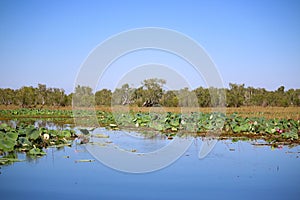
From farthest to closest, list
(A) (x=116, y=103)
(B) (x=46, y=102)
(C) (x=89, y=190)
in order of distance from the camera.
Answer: (B) (x=46, y=102), (A) (x=116, y=103), (C) (x=89, y=190)

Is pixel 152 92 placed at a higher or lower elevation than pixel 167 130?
higher

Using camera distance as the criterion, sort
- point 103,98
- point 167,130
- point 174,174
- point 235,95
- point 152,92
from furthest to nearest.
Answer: point 103,98 < point 235,95 < point 152,92 < point 167,130 < point 174,174

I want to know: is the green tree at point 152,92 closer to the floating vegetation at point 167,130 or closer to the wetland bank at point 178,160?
the floating vegetation at point 167,130

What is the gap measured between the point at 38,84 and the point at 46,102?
12.7ft

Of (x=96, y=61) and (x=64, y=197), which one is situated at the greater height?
(x=96, y=61)

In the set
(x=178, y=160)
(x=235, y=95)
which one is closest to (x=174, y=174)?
(x=178, y=160)

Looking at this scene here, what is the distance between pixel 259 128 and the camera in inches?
449

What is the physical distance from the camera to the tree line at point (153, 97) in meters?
22.3

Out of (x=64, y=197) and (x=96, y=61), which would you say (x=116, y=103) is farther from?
(x=64, y=197)

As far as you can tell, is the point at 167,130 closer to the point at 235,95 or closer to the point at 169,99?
the point at 169,99

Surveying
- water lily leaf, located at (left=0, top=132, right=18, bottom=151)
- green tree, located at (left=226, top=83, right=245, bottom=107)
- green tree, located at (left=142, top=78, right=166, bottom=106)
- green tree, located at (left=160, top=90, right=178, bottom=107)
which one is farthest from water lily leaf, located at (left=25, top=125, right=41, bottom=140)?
green tree, located at (left=226, top=83, right=245, bottom=107)

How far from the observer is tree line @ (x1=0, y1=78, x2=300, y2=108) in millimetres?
22266

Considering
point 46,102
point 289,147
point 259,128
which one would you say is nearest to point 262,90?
point 46,102

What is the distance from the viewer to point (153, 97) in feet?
76.0
